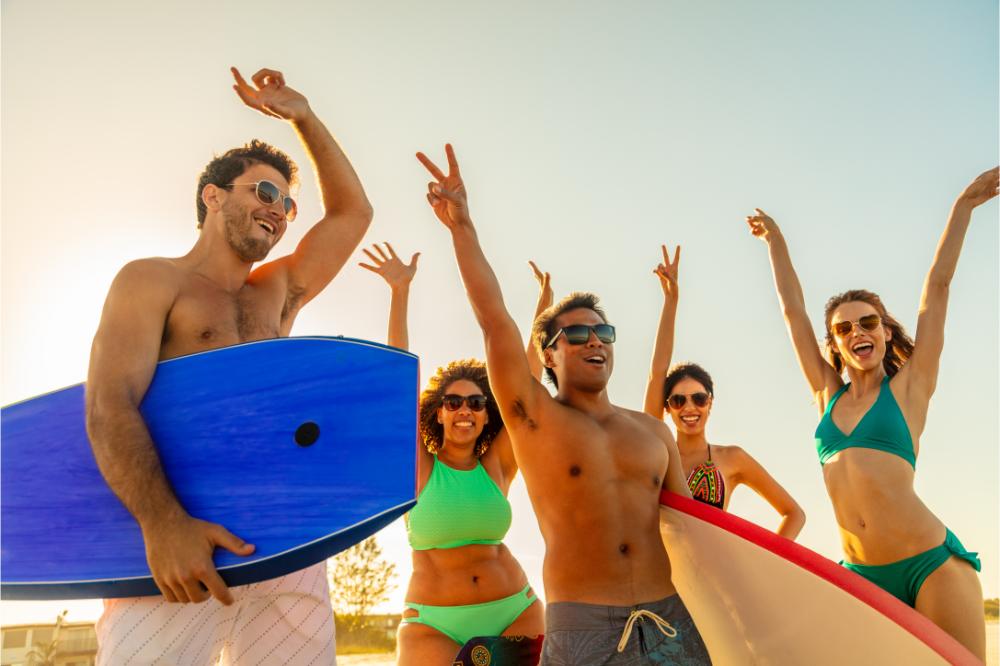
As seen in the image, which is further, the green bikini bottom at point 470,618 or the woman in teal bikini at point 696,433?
the woman in teal bikini at point 696,433

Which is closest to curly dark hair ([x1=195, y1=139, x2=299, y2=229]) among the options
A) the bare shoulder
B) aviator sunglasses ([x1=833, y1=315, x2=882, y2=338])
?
the bare shoulder

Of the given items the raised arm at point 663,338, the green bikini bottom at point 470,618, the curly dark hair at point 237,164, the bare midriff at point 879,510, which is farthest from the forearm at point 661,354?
the curly dark hair at point 237,164

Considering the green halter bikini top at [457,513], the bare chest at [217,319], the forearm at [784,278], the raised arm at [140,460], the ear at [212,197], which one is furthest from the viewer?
the forearm at [784,278]

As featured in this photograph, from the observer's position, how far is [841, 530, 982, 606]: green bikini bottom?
418 centimetres

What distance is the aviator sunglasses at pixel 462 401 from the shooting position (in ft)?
17.1

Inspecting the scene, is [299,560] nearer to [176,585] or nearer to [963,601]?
[176,585]

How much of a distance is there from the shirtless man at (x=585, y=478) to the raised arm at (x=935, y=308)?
183cm

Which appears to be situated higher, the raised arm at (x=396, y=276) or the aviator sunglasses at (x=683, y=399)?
the raised arm at (x=396, y=276)

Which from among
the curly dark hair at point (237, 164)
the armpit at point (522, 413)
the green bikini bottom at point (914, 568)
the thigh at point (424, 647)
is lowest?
the thigh at point (424, 647)

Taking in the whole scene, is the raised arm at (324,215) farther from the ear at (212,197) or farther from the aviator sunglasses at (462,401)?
the aviator sunglasses at (462,401)

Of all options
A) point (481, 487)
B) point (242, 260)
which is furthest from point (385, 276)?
point (242, 260)

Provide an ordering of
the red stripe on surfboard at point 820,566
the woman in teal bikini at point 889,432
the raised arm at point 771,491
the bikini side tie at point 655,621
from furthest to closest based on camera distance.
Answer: the raised arm at point 771,491 → the woman in teal bikini at point 889,432 → the red stripe on surfboard at point 820,566 → the bikini side tie at point 655,621

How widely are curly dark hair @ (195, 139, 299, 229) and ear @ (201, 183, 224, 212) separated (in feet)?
0.08

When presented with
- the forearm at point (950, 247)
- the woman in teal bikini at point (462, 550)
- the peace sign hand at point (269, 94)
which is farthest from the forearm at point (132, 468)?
the forearm at point (950, 247)
